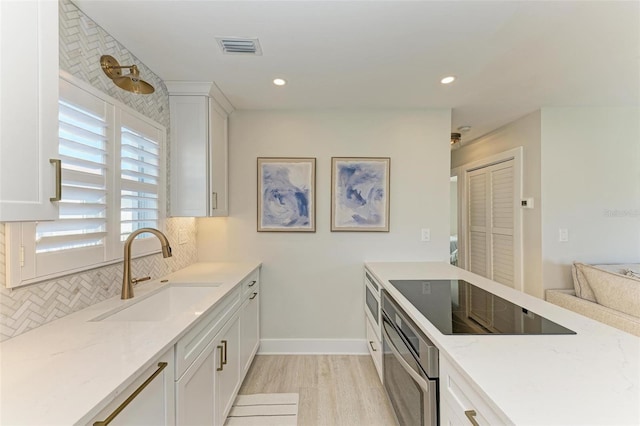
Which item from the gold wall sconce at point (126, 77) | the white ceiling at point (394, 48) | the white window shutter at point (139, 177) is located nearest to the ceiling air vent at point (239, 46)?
the white ceiling at point (394, 48)

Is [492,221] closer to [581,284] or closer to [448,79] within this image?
[581,284]

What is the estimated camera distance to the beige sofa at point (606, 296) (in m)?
1.88

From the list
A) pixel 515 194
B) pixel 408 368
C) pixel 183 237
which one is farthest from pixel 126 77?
pixel 515 194

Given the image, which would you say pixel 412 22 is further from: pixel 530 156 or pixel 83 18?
pixel 530 156

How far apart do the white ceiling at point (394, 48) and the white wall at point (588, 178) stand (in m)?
0.24

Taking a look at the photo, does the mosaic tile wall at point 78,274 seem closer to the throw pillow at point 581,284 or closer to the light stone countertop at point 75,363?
the light stone countertop at point 75,363

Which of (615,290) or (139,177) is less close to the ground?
(139,177)

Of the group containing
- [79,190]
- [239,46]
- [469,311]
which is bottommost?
[469,311]

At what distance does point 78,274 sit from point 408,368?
67.6 inches

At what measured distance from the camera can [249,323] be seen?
2314 mm

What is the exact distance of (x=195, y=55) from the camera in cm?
181

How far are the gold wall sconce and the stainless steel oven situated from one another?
1839 millimetres

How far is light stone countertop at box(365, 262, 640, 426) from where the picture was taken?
26.6 inches

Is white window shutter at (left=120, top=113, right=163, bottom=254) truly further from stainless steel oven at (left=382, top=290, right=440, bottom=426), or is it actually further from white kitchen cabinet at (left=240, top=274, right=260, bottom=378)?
stainless steel oven at (left=382, top=290, right=440, bottom=426)
